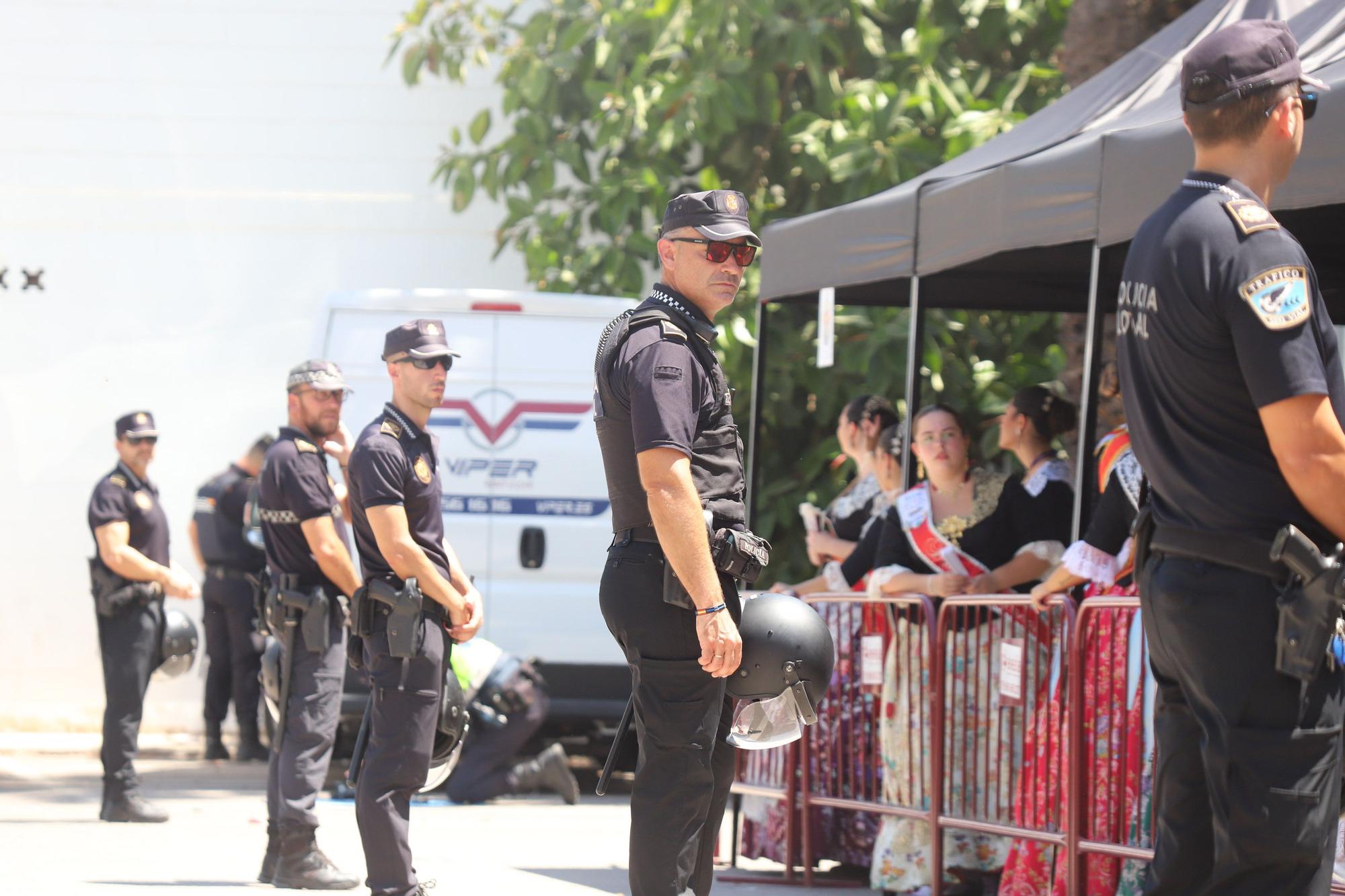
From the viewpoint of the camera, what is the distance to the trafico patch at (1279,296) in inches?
119

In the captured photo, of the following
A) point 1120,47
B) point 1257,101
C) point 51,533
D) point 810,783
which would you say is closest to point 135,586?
point 810,783

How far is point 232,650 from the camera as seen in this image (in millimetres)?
11398

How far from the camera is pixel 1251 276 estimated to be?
10.0ft

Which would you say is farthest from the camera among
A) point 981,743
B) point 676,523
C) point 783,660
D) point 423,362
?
point 981,743

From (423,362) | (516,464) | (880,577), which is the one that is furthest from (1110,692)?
(516,464)

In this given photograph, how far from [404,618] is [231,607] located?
6.09 metres

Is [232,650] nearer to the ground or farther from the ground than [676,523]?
nearer to the ground

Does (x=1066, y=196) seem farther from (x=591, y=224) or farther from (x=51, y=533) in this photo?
(x=51, y=533)

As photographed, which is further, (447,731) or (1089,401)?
(1089,401)

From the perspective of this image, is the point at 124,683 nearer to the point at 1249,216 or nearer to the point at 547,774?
the point at 547,774

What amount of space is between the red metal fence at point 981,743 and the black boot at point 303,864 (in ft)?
5.43

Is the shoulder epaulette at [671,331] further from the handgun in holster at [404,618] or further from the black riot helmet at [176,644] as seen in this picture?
the black riot helmet at [176,644]

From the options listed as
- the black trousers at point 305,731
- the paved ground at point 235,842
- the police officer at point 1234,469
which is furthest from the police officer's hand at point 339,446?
the police officer at point 1234,469

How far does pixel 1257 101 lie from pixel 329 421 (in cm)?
439
